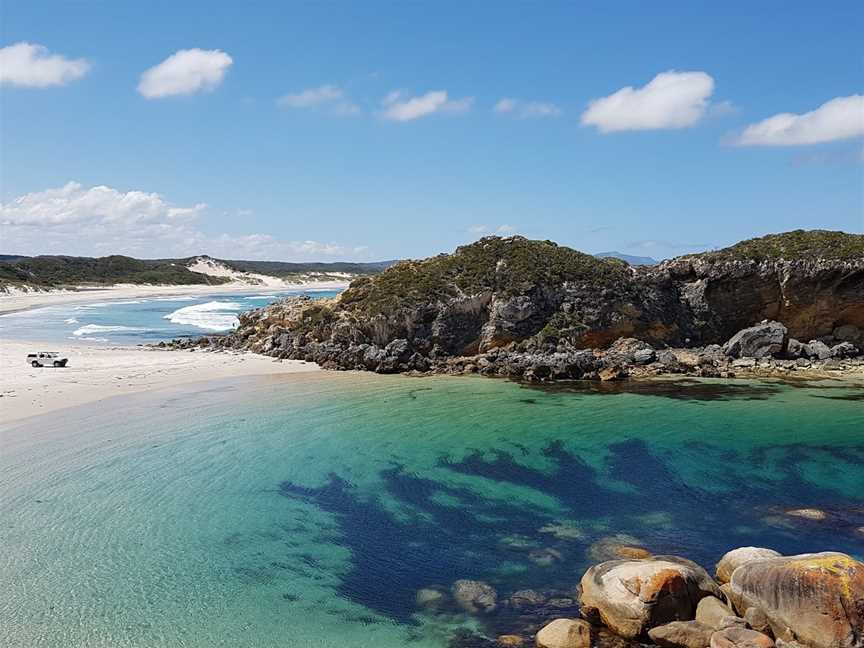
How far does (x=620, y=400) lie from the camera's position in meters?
31.2

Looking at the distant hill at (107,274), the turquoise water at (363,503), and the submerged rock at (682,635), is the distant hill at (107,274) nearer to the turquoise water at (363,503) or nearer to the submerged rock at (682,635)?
the turquoise water at (363,503)

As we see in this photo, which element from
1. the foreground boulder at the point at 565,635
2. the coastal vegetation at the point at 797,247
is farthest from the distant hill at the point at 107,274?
the foreground boulder at the point at 565,635

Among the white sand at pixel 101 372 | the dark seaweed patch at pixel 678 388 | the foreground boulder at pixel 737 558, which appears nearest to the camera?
the foreground boulder at pixel 737 558

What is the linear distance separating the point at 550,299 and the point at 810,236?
68.4 ft

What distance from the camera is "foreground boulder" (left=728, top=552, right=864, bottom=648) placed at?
34.1ft

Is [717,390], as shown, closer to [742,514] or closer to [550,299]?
[550,299]

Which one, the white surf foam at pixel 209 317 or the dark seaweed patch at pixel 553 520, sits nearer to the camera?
the dark seaweed patch at pixel 553 520

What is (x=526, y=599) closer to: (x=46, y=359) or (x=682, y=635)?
(x=682, y=635)

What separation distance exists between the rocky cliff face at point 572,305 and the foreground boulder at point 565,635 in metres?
28.5

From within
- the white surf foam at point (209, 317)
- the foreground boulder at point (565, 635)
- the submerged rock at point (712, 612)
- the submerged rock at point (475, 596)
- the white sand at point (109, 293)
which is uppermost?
the white sand at point (109, 293)

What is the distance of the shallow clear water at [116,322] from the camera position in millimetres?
54906

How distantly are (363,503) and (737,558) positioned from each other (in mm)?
9759

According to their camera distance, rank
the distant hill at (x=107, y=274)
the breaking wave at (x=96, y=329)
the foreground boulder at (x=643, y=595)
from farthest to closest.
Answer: the distant hill at (x=107, y=274), the breaking wave at (x=96, y=329), the foreground boulder at (x=643, y=595)

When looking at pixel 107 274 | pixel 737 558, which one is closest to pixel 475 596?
pixel 737 558
